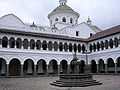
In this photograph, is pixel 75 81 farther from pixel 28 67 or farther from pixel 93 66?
pixel 93 66

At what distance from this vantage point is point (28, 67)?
29.2 meters

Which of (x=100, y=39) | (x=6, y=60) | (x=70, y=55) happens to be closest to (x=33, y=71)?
(x=6, y=60)

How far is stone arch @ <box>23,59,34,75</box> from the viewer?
1132 inches

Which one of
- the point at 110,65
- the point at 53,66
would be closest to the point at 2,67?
the point at 53,66

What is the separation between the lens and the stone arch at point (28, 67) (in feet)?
94.3

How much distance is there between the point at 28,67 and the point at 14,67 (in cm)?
232

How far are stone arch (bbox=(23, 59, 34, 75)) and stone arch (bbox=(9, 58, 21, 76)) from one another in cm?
97

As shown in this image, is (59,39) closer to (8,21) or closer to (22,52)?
(22,52)

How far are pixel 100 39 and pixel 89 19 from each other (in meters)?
19.1

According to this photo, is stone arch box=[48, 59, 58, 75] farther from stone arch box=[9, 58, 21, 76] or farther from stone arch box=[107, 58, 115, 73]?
stone arch box=[107, 58, 115, 73]

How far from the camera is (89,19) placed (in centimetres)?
4812

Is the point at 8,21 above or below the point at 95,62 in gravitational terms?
above

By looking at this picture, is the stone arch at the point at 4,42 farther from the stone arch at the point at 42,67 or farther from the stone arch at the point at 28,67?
the stone arch at the point at 42,67

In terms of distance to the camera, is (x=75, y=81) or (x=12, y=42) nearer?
(x=75, y=81)
